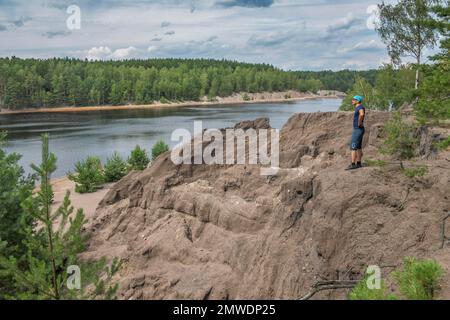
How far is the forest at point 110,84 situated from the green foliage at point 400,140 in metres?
95.6

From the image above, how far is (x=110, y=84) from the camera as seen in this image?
Result: 11506 cm

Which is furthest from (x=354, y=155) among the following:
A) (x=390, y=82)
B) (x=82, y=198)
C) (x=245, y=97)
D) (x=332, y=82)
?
(x=332, y=82)

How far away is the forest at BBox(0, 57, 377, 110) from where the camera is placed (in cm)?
10125

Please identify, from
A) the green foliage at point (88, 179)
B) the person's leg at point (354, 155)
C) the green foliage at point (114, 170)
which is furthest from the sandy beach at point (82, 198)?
the person's leg at point (354, 155)

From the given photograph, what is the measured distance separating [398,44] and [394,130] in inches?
1012

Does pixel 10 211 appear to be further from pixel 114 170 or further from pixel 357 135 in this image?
pixel 114 170

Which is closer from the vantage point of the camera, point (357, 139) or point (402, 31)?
point (357, 139)

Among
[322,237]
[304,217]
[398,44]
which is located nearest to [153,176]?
[304,217]

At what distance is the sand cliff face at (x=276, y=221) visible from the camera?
396 inches

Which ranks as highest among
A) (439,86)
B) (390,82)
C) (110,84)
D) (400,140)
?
(110,84)

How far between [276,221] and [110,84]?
10852 centimetres
